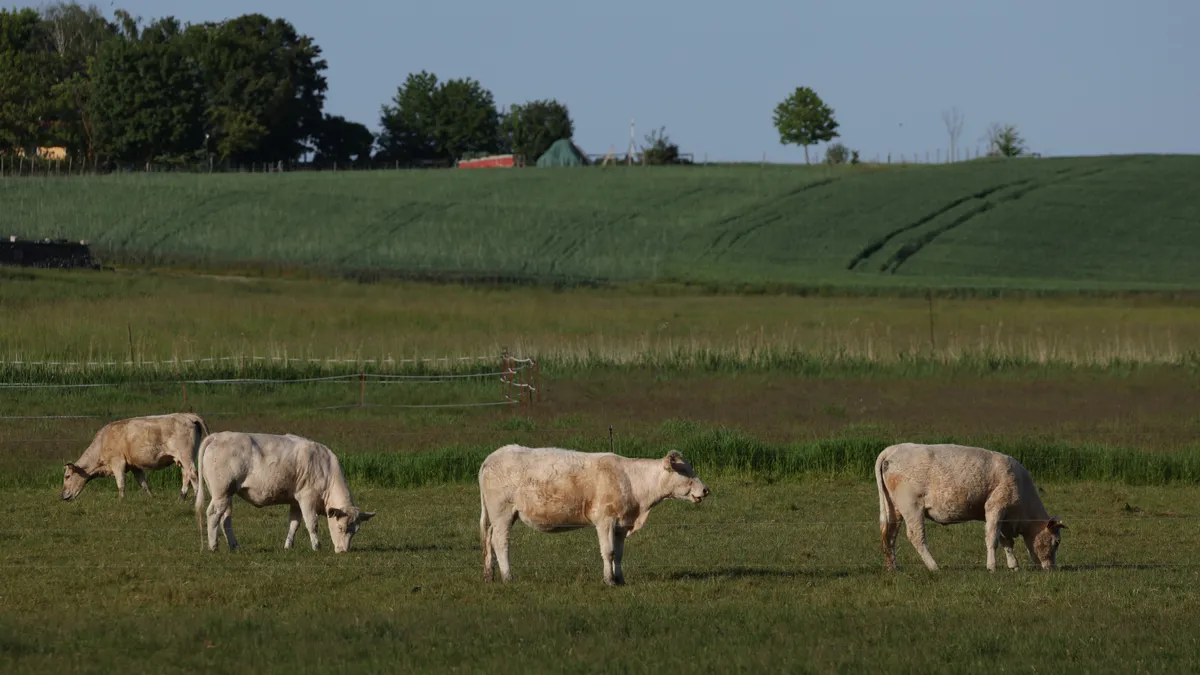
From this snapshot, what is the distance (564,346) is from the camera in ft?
153

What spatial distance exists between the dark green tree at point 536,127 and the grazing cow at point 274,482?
5449 inches

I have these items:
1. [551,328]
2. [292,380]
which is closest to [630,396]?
[292,380]

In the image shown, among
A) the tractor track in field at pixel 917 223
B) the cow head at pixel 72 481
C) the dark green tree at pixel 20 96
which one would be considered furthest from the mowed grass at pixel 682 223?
the cow head at pixel 72 481

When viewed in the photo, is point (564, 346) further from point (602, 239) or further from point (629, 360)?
point (602, 239)

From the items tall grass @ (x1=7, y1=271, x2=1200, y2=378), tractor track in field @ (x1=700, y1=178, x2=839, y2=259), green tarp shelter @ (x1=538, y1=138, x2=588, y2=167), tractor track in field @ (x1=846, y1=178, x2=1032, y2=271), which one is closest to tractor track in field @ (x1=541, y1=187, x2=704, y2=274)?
tractor track in field @ (x1=700, y1=178, x2=839, y2=259)

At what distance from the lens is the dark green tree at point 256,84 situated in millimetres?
124125

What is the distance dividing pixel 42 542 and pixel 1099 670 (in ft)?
43.8

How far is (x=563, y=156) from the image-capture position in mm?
133375

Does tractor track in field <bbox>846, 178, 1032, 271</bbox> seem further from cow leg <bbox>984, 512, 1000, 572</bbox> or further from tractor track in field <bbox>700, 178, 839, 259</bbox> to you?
cow leg <bbox>984, 512, 1000, 572</bbox>

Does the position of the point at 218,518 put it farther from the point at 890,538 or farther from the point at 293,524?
the point at 890,538

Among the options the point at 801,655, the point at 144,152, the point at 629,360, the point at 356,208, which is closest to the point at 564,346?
the point at 629,360

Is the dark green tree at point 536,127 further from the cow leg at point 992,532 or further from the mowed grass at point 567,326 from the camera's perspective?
the cow leg at point 992,532

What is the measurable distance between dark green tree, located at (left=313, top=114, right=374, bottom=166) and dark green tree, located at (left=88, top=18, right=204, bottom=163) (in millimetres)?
16848

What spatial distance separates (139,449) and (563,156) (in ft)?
360
